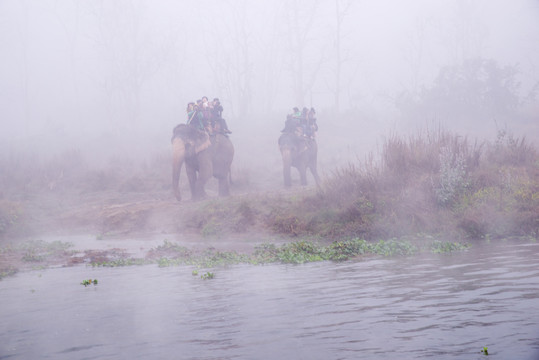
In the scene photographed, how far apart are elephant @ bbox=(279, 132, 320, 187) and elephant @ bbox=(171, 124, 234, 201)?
280cm

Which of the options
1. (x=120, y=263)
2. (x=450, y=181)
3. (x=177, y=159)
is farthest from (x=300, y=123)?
(x=120, y=263)

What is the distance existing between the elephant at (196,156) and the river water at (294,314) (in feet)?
29.7

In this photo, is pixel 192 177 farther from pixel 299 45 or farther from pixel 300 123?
pixel 299 45

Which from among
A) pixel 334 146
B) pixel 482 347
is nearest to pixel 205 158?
pixel 482 347

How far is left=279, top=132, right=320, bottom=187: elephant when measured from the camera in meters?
21.3

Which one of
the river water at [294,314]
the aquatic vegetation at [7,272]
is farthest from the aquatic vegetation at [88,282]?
the aquatic vegetation at [7,272]

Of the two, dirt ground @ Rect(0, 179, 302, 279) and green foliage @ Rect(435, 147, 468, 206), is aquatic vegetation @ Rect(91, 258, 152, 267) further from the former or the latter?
green foliage @ Rect(435, 147, 468, 206)

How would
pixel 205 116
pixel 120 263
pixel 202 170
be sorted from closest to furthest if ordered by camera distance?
pixel 120 263, pixel 202 170, pixel 205 116

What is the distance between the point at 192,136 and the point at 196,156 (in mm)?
590

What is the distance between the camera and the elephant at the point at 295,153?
69.8 ft

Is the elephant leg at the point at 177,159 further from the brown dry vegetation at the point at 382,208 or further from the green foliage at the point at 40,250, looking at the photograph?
the green foliage at the point at 40,250

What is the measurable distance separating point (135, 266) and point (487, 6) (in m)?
78.8

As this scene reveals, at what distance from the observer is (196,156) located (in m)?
17.8

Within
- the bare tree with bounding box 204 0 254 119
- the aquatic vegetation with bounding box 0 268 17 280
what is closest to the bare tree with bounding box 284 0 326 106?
the bare tree with bounding box 204 0 254 119
